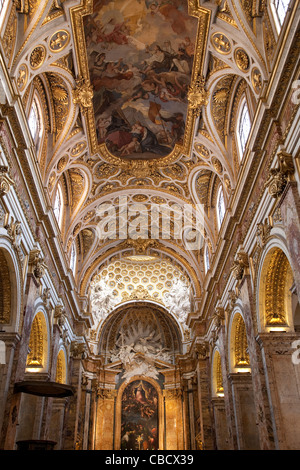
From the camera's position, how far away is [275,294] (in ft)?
42.0

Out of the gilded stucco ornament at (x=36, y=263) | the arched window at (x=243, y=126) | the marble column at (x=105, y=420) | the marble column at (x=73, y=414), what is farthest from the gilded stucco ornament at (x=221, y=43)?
the marble column at (x=105, y=420)

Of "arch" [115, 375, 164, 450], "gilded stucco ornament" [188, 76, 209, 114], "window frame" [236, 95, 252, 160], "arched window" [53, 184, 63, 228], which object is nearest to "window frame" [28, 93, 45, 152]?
"arched window" [53, 184, 63, 228]

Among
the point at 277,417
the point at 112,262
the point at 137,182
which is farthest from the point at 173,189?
the point at 277,417

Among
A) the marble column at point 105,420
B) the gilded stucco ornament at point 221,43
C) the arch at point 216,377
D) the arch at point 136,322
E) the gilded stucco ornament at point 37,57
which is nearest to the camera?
the gilded stucco ornament at point 37,57

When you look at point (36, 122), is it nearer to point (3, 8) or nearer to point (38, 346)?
point (3, 8)

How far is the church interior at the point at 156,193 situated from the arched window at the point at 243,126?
0.07 meters

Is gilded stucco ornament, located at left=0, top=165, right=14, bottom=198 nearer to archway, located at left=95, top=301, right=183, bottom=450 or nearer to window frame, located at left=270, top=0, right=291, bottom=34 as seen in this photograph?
window frame, located at left=270, top=0, right=291, bottom=34

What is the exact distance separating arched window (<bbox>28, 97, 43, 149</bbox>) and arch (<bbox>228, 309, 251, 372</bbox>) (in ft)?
31.0

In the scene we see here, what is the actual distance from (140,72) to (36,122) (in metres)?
4.28

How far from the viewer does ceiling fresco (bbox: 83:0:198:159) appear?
1419cm

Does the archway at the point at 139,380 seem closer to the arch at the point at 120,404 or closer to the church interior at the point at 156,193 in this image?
the arch at the point at 120,404

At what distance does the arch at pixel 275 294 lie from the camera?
12516 mm
